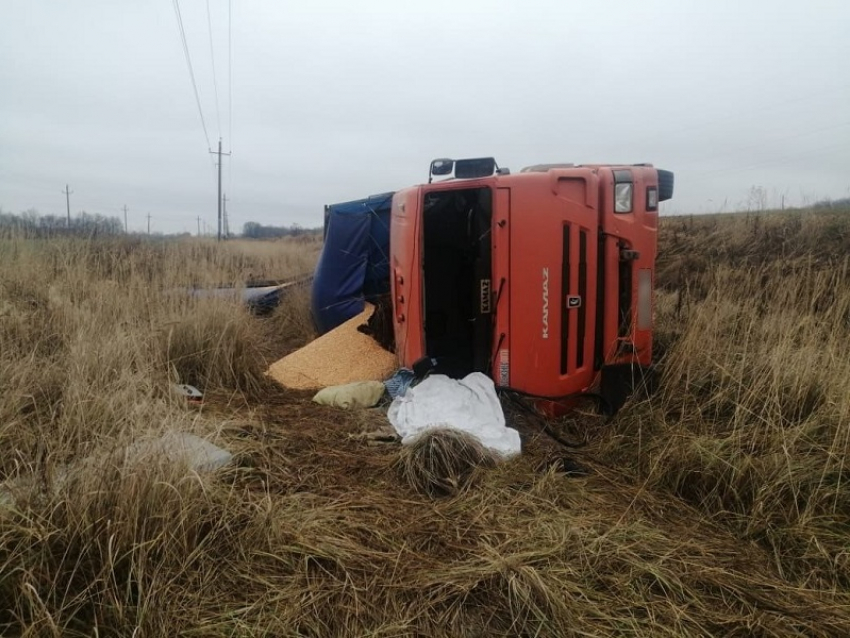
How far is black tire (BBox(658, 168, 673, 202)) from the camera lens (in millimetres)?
4086

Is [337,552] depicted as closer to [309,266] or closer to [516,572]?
[516,572]

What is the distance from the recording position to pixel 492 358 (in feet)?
12.9

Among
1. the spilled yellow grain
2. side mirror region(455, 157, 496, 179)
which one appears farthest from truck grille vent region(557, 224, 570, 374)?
the spilled yellow grain

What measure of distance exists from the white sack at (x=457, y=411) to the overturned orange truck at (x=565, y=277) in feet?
0.79

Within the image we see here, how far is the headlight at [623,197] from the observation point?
372 cm

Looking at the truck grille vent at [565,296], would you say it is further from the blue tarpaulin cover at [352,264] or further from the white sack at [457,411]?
the blue tarpaulin cover at [352,264]

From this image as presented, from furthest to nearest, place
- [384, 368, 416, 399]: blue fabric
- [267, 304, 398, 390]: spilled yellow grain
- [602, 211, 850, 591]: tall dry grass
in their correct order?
1. [267, 304, 398, 390]: spilled yellow grain
2. [384, 368, 416, 399]: blue fabric
3. [602, 211, 850, 591]: tall dry grass

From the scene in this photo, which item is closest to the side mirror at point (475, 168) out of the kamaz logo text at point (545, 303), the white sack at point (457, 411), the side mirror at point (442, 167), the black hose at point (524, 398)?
the side mirror at point (442, 167)

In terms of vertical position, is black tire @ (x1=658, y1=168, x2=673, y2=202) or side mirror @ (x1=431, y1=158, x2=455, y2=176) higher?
side mirror @ (x1=431, y1=158, x2=455, y2=176)

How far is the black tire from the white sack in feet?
6.55

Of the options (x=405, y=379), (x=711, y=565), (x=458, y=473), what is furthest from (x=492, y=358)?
(x=711, y=565)

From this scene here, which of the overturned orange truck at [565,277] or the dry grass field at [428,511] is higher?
the overturned orange truck at [565,277]

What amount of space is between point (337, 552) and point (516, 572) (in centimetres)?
71

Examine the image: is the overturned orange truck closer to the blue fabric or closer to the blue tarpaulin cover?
the blue fabric
